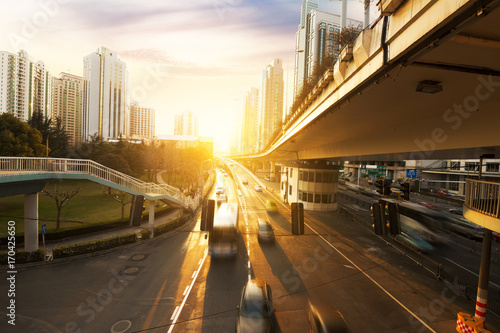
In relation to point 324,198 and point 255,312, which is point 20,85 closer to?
point 324,198

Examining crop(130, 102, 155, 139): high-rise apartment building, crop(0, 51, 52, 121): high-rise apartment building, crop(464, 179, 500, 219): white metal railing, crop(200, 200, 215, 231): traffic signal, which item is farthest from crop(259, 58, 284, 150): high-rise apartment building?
crop(464, 179, 500, 219): white metal railing

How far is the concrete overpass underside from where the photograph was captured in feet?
14.9

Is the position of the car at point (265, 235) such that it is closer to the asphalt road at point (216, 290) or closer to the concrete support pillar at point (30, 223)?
the asphalt road at point (216, 290)

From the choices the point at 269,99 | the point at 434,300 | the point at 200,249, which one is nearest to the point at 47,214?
the point at 200,249

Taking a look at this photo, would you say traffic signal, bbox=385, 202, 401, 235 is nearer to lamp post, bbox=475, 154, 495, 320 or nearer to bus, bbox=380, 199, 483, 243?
lamp post, bbox=475, 154, 495, 320

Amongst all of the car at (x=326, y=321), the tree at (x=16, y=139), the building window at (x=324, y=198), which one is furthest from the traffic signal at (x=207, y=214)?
the tree at (x=16, y=139)

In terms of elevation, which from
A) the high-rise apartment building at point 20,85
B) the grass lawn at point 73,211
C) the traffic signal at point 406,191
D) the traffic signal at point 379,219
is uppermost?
the high-rise apartment building at point 20,85

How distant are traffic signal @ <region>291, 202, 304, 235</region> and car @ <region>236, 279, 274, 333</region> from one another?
2.95 metres

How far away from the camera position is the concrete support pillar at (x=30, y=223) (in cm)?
1761

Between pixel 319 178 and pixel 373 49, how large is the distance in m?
31.8

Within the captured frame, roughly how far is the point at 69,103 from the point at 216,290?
170m

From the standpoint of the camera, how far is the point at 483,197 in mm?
8891

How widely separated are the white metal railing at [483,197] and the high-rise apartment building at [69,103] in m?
164

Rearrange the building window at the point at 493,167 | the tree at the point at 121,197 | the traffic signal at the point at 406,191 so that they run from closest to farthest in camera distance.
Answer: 1. the traffic signal at the point at 406,191
2. the tree at the point at 121,197
3. the building window at the point at 493,167
